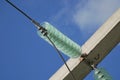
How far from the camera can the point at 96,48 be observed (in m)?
3.20

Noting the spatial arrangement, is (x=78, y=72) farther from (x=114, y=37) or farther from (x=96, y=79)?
(x=114, y=37)

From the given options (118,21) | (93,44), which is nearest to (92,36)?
(93,44)

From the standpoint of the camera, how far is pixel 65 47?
2.98m

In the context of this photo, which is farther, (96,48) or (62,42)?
(96,48)

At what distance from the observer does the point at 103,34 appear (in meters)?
3.17

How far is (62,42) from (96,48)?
44 cm

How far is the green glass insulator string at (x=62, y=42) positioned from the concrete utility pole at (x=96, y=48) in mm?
119

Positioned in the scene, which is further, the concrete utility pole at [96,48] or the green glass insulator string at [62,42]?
the concrete utility pole at [96,48]

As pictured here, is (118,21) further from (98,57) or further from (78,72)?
(78,72)

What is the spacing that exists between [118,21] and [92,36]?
303 mm

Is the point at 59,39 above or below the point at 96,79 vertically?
above

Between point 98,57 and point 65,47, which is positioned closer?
point 65,47

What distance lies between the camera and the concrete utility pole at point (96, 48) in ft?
10.4

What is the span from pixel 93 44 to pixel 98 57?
0.17 meters
